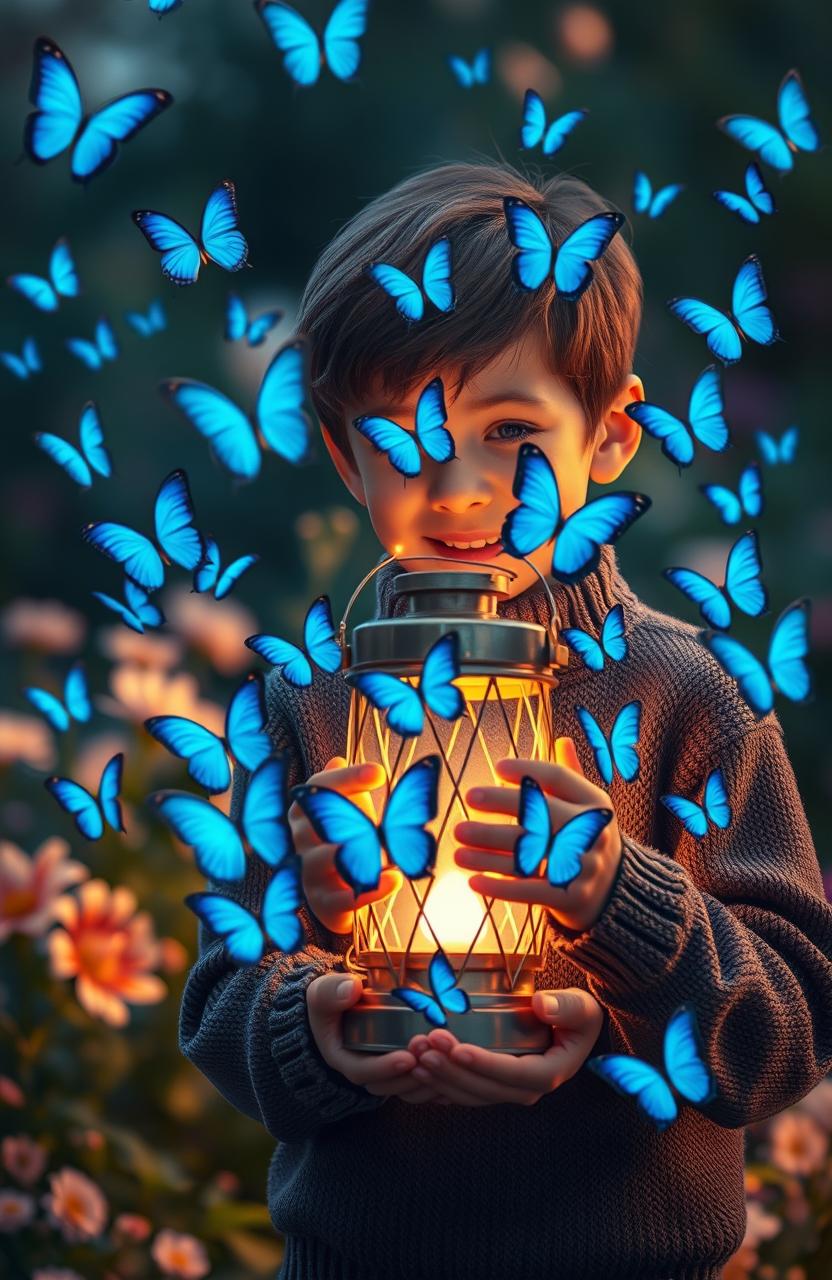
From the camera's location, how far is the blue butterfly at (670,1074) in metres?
0.97

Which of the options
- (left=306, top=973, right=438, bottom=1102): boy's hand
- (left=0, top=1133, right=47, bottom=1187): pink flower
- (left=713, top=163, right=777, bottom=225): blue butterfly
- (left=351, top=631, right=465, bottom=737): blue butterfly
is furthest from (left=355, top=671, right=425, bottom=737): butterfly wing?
(left=0, top=1133, right=47, bottom=1187): pink flower

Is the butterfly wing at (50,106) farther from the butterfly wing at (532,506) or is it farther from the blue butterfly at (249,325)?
the butterfly wing at (532,506)

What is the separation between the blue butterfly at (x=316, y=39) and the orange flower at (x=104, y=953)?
112 cm

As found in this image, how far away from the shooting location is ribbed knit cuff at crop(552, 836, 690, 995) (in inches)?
41.1

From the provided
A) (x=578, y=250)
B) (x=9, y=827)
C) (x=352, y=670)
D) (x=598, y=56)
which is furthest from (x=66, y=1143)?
(x=598, y=56)

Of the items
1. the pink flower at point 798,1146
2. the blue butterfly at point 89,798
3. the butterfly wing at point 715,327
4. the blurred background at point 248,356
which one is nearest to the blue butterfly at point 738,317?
the butterfly wing at point 715,327

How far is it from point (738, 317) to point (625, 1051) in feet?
1.80

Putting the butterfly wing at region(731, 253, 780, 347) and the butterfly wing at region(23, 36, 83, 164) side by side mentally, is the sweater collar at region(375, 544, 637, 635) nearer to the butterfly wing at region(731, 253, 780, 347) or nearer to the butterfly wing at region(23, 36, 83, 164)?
the butterfly wing at region(731, 253, 780, 347)

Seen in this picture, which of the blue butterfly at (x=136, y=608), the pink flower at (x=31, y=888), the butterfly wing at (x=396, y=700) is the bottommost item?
the pink flower at (x=31, y=888)

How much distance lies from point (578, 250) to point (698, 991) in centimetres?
52

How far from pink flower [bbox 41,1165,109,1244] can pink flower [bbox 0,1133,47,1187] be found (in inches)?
2.7

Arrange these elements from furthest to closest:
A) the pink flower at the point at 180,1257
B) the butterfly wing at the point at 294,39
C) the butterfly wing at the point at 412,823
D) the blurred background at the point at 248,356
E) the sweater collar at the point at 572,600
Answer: the blurred background at the point at 248,356, the pink flower at the point at 180,1257, the sweater collar at the point at 572,600, the butterfly wing at the point at 294,39, the butterfly wing at the point at 412,823

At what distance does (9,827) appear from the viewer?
2301 millimetres

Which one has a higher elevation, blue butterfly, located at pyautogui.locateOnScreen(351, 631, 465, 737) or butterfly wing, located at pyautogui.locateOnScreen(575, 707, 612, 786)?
blue butterfly, located at pyautogui.locateOnScreen(351, 631, 465, 737)
